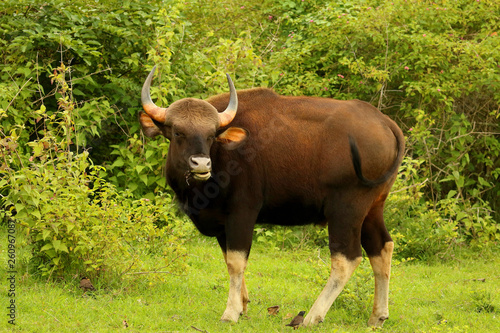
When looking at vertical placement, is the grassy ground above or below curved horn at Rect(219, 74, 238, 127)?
below

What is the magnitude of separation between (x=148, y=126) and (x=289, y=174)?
4.50ft

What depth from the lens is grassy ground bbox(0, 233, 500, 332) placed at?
5.41 meters

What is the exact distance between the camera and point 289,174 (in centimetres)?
578

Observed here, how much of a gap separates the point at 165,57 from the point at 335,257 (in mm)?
3995

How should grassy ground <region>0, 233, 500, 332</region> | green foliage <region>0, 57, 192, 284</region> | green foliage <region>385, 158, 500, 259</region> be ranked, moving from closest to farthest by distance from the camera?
grassy ground <region>0, 233, 500, 332</region>, green foliage <region>0, 57, 192, 284</region>, green foliage <region>385, 158, 500, 259</region>

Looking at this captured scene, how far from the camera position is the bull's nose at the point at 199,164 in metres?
5.22

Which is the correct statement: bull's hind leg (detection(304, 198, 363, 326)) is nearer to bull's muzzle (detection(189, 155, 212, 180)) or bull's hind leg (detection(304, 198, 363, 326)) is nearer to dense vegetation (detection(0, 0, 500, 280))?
bull's muzzle (detection(189, 155, 212, 180))

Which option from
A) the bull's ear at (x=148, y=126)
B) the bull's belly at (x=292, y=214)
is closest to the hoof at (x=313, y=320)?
the bull's belly at (x=292, y=214)

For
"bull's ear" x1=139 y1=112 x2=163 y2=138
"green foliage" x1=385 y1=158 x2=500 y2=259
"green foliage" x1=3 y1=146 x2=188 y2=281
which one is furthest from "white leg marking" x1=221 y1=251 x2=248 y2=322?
"green foliage" x1=385 y1=158 x2=500 y2=259

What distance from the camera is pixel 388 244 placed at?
19.5ft

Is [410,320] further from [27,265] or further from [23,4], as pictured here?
[23,4]

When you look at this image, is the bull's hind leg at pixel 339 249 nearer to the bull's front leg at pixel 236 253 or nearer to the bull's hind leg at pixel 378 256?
the bull's hind leg at pixel 378 256

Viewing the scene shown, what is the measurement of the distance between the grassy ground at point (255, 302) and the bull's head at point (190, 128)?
133 centimetres

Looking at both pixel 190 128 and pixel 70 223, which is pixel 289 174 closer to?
pixel 190 128
